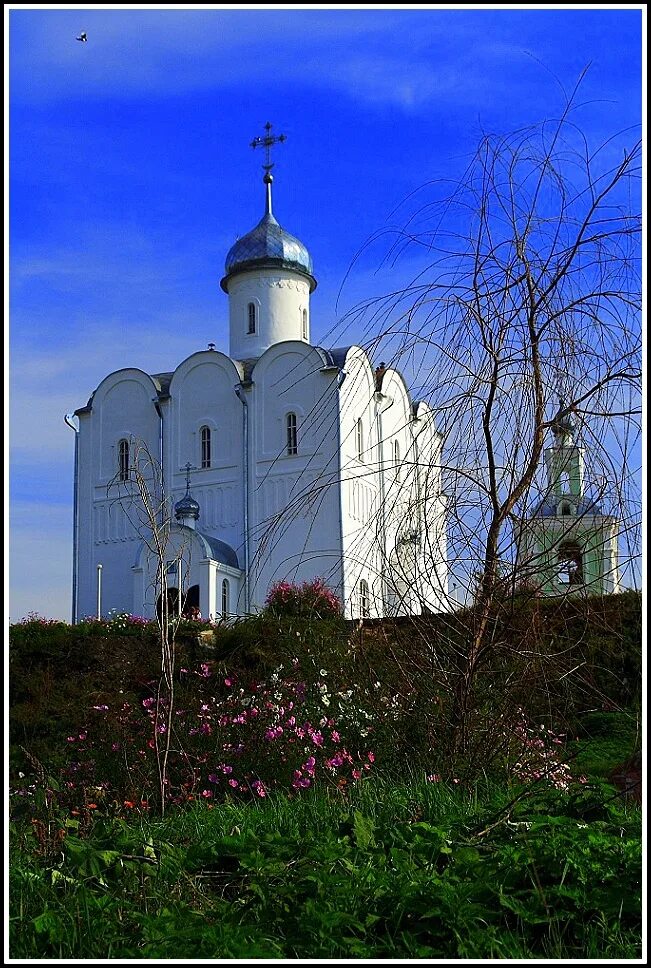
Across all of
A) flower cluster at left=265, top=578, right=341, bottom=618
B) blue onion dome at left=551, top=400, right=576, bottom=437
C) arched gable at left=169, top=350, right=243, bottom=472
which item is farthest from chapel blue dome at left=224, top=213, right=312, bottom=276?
blue onion dome at left=551, top=400, right=576, bottom=437

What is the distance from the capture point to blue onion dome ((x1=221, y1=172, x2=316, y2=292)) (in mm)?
31453

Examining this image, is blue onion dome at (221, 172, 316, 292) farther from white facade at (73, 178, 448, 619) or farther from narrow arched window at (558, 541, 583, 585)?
narrow arched window at (558, 541, 583, 585)

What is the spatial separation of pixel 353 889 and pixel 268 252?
29835mm

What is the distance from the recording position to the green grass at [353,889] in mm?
2635

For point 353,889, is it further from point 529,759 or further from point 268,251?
point 268,251

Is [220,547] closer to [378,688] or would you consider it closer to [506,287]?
[378,688]

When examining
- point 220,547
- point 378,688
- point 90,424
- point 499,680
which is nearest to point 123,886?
point 499,680

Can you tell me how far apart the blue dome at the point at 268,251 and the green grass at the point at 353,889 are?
94.5 feet

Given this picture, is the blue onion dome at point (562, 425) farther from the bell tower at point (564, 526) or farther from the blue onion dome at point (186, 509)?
the blue onion dome at point (186, 509)

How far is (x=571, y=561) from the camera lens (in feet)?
14.0

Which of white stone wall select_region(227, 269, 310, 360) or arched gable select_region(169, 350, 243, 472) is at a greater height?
white stone wall select_region(227, 269, 310, 360)

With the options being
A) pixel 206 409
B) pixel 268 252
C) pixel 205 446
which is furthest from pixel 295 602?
pixel 268 252

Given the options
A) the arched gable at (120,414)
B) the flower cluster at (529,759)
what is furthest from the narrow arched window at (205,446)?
the flower cluster at (529,759)

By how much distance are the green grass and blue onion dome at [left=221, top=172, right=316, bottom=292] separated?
94.5ft
